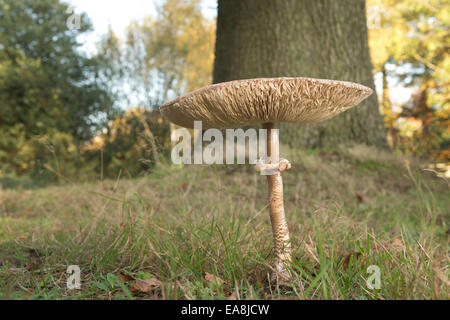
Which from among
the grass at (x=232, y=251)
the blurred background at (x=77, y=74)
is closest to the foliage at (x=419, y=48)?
the blurred background at (x=77, y=74)

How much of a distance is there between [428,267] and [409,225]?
1.45 meters

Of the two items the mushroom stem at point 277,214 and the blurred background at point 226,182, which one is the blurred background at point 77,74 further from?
the mushroom stem at point 277,214

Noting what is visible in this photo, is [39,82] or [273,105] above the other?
[39,82]

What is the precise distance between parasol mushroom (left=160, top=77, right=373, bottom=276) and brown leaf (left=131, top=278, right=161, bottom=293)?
1.99 ft

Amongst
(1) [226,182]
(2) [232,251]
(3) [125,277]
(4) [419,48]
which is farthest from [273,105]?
(4) [419,48]

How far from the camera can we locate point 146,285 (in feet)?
4.91

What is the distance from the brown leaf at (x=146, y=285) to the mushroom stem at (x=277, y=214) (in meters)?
0.61

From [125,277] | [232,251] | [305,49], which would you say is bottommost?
[125,277]

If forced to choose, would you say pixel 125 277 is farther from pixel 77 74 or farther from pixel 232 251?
pixel 77 74

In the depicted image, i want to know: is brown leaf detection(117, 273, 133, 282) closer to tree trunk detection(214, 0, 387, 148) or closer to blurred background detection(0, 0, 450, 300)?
blurred background detection(0, 0, 450, 300)

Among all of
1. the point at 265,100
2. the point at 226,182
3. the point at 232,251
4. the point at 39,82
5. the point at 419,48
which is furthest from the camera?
the point at 419,48

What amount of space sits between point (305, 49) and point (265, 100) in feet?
11.1
